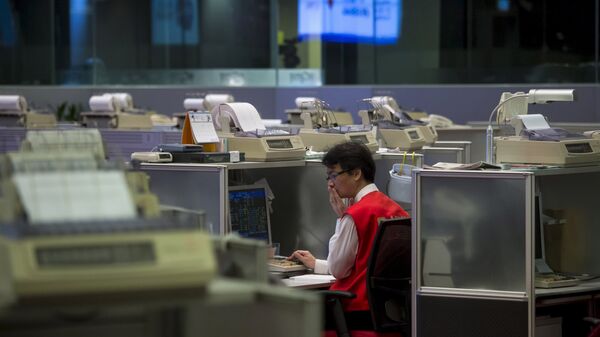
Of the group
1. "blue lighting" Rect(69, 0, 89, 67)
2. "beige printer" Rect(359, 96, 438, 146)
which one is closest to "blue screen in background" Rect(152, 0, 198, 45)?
"blue lighting" Rect(69, 0, 89, 67)

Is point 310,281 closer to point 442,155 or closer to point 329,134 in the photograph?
point 329,134

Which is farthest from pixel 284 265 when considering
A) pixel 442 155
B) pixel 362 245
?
pixel 442 155

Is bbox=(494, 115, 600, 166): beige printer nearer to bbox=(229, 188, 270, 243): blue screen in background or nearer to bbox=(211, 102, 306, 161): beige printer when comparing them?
bbox=(211, 102, 306, 161): beige printer

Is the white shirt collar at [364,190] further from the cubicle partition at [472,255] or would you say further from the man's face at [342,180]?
the cubicle partition at [472,255]

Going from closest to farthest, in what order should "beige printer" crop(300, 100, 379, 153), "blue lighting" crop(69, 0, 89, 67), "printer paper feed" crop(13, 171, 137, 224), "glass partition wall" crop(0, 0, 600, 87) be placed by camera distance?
"printer paper feed" crop(13, 171, 137, 224) → "beige printer" crop(300, 100, 379, 153) → "glass partition wall" crop(0, 0, 600, 87) → "blue lighting" crop(69, 0, 89, 67)

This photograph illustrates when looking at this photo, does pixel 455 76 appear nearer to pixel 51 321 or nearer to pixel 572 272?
pixel 572 272

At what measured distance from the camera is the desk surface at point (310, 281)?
4293mm

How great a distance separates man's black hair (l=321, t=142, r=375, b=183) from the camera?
14.3 feet

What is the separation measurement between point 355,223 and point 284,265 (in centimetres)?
47

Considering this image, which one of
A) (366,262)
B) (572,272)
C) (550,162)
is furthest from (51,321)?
(572,272)

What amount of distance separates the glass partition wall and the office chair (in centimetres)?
663

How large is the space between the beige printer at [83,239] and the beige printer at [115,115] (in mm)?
6479

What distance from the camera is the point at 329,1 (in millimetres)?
11539

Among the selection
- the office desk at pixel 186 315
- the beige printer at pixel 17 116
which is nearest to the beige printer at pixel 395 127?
the beige printer at pixel 17 116
